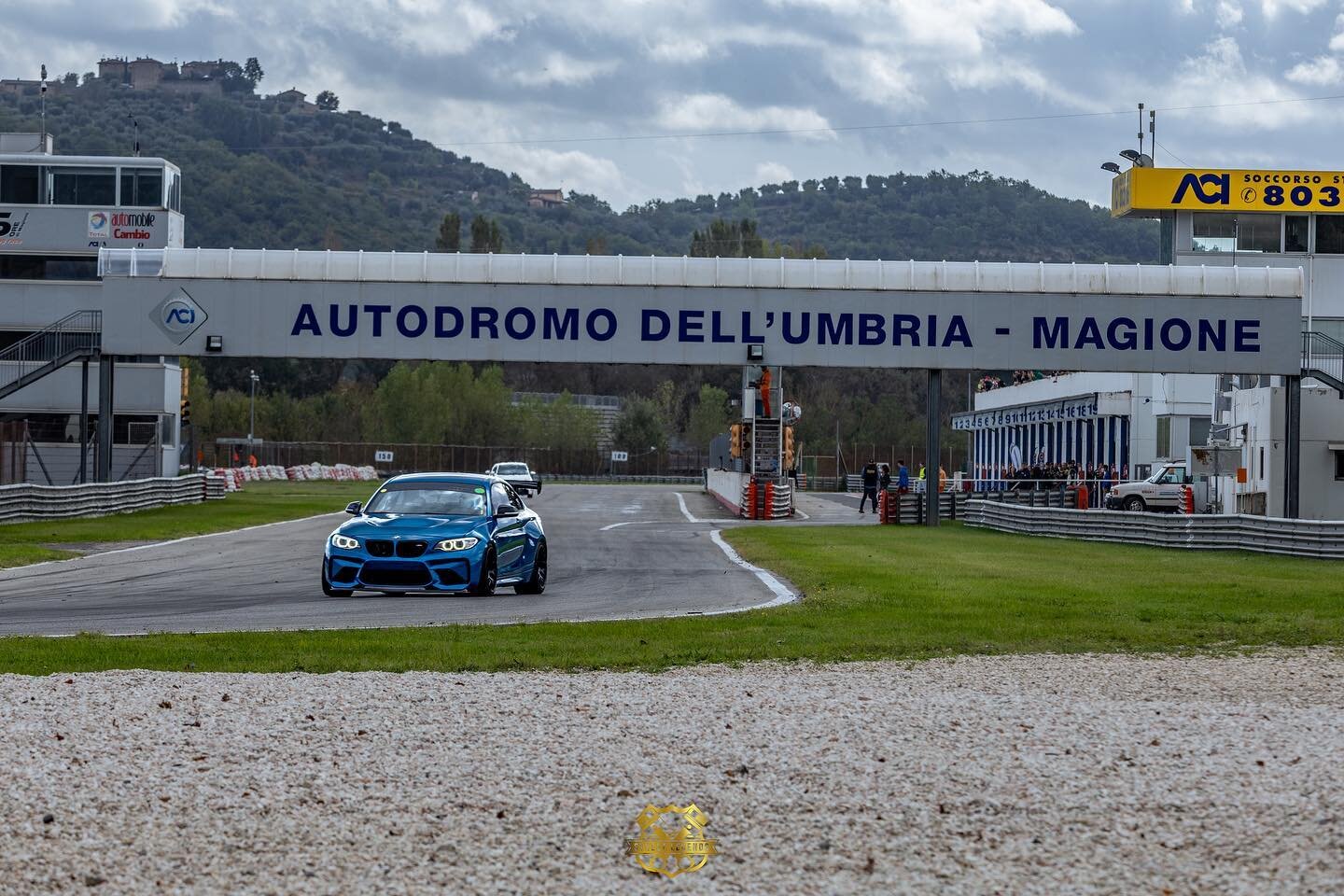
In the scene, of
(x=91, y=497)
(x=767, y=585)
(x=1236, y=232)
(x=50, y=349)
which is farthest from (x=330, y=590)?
(x=1236, y=232)

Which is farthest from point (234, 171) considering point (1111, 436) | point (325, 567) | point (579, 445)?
point (325, 567)

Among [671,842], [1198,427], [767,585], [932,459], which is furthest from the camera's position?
[1198,427]

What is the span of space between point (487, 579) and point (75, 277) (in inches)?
1815

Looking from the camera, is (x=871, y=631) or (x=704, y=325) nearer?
(x=871, y=631)

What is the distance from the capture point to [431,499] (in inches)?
768

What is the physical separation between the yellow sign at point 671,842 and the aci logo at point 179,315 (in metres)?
40.1

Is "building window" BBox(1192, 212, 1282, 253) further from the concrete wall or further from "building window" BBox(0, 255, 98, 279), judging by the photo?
"building window" BBox(0, 255, 98, 279)

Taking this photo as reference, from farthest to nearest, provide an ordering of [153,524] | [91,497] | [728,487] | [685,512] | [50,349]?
1. [728,487]
2. [50,349]
3. [685,512]
4. [91,497]
5. [153,524]

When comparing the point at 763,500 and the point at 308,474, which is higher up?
the point at 308,474

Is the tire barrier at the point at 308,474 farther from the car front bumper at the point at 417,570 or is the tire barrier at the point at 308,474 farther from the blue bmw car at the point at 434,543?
the car front bumper at the point at 417,570

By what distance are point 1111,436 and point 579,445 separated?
5665 cm

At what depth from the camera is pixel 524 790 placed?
7422mm

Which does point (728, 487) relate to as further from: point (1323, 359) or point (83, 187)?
point (83, 187)

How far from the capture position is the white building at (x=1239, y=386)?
44875 mm
